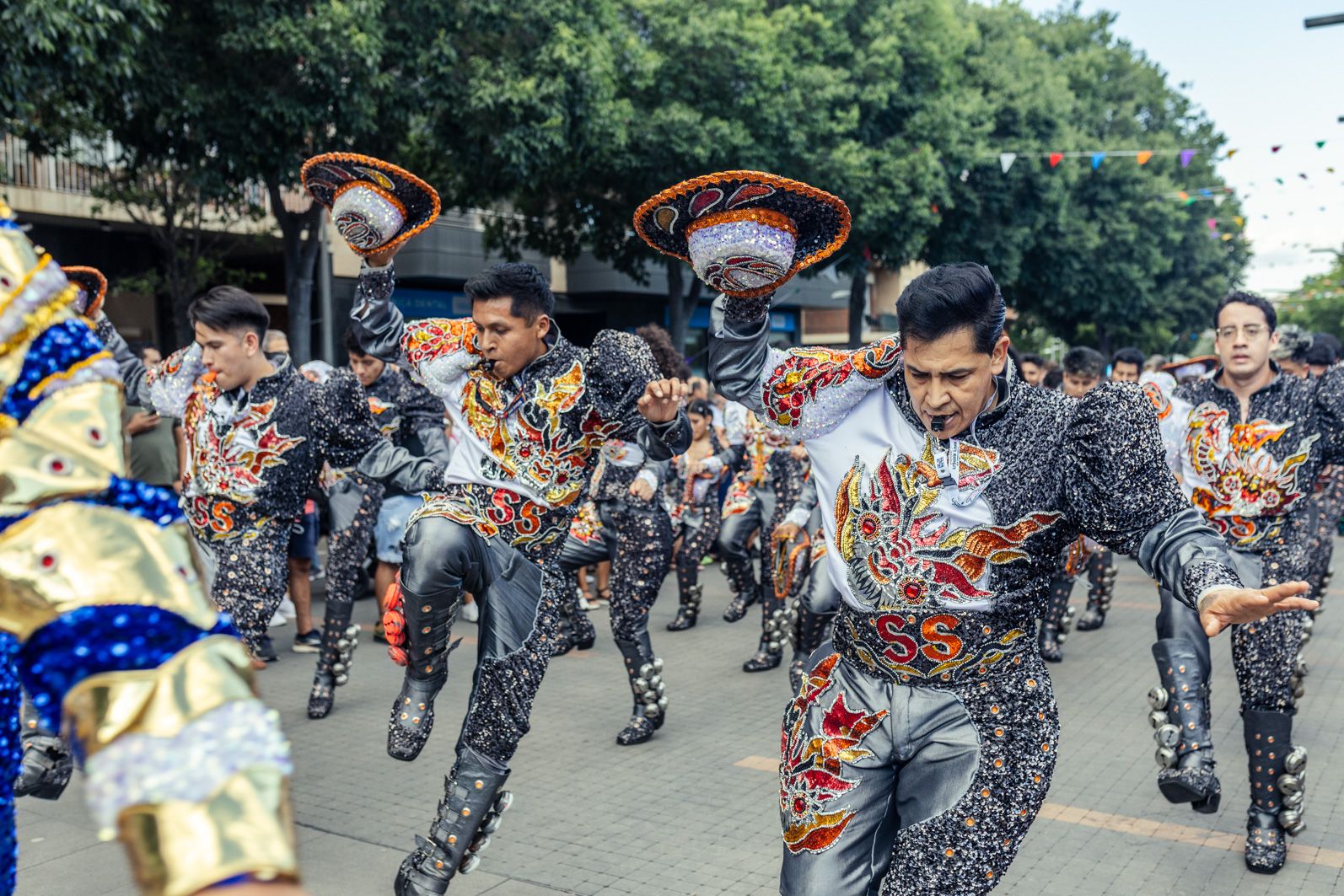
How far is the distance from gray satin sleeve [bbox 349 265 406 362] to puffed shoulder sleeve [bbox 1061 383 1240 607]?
96.6 inches

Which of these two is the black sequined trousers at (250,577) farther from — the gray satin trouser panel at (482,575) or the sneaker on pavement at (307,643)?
the sneaker on pavement at (307,643)

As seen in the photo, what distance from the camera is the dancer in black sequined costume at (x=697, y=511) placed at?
941 cm

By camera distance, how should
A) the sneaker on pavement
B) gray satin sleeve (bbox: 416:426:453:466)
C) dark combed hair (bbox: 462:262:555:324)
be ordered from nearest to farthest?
dark combed hair (bbox: 462:262:555:324)
gray satin sleeve (bbox: 416:426:453:466)
the sneaker on pavement

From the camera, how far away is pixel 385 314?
14.2ft

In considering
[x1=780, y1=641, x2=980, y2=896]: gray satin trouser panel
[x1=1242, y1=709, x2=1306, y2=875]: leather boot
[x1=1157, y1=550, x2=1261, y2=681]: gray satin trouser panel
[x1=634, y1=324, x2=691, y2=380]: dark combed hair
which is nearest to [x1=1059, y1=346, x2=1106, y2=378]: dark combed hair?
[x1=634, y1=324, x2=691, y2=380]: dark combed hair

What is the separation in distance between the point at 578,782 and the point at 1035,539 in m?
3.39

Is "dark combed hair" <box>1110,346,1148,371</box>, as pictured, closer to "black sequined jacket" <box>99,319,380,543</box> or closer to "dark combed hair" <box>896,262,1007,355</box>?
"black sequined jacket" <box>99,319,380,543</box>

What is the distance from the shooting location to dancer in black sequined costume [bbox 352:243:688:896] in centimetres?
394

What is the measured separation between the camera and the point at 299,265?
15.2 meters

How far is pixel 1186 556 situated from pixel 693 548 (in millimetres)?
7001

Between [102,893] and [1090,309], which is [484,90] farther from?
[1090,309]

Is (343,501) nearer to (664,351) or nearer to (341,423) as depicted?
(664,351)

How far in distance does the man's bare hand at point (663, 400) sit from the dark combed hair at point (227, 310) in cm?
215

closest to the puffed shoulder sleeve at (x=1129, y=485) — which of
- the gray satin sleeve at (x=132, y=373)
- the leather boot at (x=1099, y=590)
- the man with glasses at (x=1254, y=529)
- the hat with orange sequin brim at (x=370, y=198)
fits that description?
the man with glasses at (x=1254, y=529)
